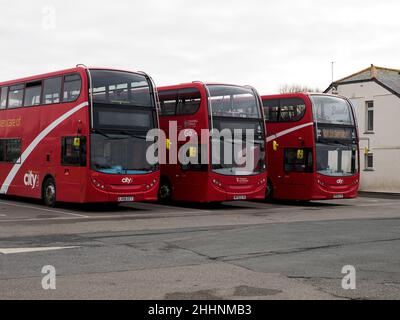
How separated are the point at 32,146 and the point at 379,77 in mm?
25300

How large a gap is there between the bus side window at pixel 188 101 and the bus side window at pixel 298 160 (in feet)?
16.0

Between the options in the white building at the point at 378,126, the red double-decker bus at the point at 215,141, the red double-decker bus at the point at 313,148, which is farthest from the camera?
the white building at the point at 378,126

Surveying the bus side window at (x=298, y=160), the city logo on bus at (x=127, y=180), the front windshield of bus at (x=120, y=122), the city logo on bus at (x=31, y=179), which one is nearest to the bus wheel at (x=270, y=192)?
the bus side window at (x=298, y=160)

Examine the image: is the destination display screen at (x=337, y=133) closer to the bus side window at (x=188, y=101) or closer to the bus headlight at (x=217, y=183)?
the bus headlight at (x=217, y=183)

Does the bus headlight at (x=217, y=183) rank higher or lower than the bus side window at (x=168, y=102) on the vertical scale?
lower

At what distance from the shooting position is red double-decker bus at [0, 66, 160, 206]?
61.3 feet

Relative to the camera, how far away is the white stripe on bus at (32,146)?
19.3m

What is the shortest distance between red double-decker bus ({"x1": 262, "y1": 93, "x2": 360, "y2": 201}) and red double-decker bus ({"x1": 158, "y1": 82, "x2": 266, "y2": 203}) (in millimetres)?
2375

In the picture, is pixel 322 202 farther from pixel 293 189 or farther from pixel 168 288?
pixel 168 288

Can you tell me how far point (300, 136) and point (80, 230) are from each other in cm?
1194

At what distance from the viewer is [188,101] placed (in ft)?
71.9

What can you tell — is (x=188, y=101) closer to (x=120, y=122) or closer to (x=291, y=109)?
(x=120, y=122)

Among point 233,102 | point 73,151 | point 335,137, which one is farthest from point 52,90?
point 335,137
